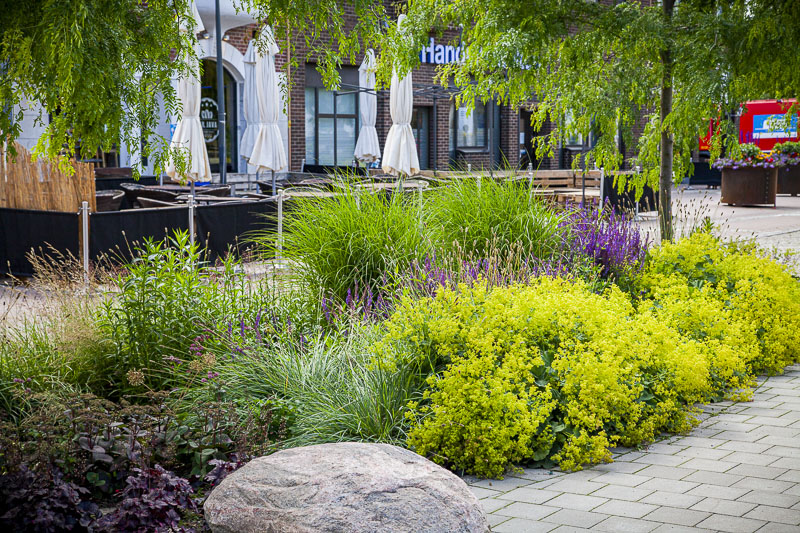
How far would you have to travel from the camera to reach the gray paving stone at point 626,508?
4.26m

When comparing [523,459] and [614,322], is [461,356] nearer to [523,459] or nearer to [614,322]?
[523,459]

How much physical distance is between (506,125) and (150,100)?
99.9 feet

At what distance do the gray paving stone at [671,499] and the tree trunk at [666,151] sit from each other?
17.8 feet

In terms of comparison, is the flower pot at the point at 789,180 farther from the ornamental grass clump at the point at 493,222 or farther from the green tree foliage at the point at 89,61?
the green tree foliage at the point at 89,61

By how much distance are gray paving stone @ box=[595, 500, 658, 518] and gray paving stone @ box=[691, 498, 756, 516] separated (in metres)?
0.22

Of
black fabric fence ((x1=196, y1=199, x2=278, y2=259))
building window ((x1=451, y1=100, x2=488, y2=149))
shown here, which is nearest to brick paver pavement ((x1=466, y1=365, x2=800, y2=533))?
black fabric fence ((x1=196, y1=199, x2=278, y2=259))

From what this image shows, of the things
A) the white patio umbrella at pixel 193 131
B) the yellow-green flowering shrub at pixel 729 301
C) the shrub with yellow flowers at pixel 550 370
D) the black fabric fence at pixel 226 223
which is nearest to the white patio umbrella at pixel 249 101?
the white patio umbrella at pixel 193 131

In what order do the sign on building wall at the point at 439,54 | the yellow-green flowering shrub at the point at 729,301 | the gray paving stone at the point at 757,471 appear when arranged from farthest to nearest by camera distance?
1. the sign on building wall at the point at 439,54
2. the yellow-green flowering shrub at the point at 729,301
3. the gray paving stone at the point at 757,471

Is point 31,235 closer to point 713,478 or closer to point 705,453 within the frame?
point 705,453

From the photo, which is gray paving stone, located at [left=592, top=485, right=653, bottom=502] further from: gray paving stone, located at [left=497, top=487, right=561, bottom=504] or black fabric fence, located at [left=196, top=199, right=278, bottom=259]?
black fabric fence, located at [left=196, top=199, right=278, bottom=259]

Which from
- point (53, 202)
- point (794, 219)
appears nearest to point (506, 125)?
point (794, 219)

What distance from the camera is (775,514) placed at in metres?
4.24

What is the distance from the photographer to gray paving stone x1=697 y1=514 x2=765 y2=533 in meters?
4.06

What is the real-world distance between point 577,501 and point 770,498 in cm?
93
